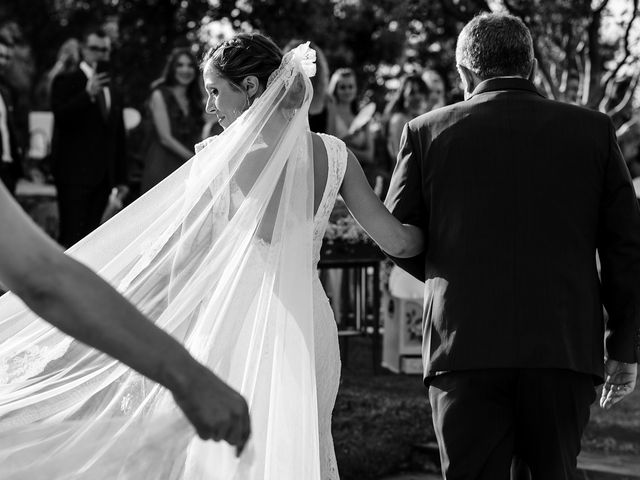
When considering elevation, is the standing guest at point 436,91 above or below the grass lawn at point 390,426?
above

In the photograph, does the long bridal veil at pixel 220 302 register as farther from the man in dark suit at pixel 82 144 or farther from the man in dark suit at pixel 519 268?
the man in dark suit at pixel 82 144

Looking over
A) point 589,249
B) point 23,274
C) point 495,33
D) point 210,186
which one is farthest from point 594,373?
point 23,274

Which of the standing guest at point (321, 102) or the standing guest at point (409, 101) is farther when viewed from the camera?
the standing guest at point (409, 101)

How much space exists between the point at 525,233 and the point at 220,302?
1.01 metres

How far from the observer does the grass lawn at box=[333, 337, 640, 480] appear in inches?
251

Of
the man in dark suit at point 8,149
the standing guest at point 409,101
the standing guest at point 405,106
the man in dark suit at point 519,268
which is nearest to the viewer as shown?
the man in dark suit at point 519,268

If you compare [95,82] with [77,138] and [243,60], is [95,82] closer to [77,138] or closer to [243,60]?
[77,138]

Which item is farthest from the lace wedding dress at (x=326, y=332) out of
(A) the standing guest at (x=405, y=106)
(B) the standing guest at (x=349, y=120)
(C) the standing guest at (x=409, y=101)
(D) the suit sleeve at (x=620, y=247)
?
(C) the standing guest at (x=409, y=101)

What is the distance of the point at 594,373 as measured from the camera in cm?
368

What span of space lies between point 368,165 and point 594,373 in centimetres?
628

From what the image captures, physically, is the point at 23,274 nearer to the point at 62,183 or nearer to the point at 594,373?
the point at 594,373

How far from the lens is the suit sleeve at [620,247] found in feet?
12.1

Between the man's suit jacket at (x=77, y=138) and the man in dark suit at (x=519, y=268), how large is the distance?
576 cm

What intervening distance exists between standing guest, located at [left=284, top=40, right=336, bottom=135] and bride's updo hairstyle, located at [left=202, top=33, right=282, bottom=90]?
3274mm
